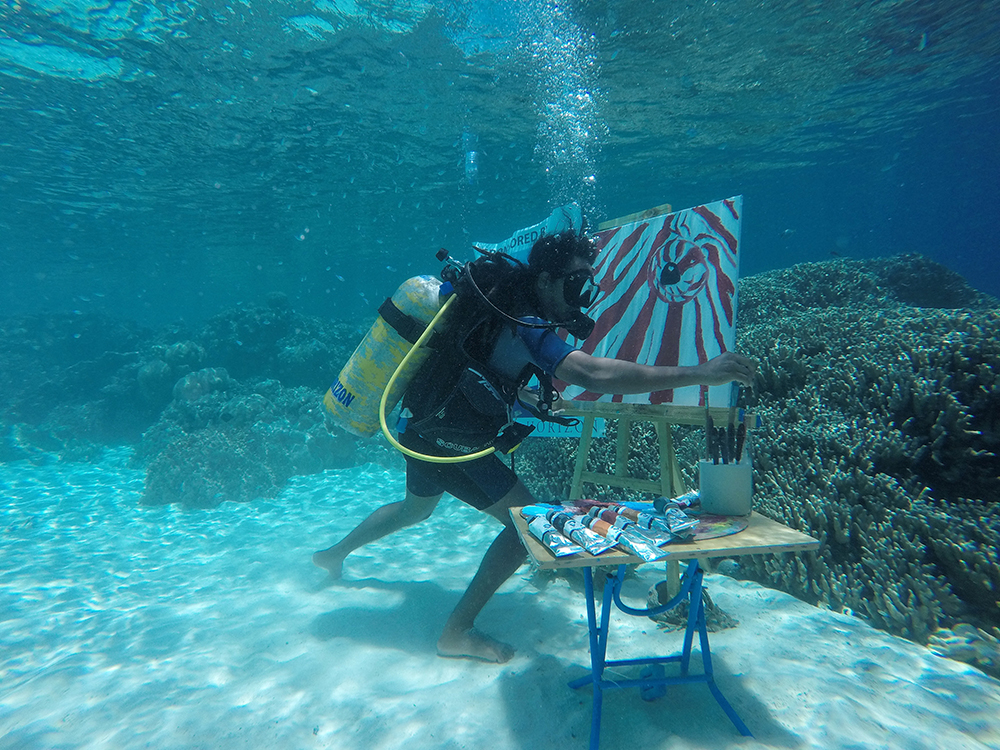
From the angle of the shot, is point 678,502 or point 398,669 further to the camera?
point 398,669

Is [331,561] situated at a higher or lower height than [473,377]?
lower

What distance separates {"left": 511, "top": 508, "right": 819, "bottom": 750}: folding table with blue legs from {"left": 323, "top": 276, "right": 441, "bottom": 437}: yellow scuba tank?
51.6 inches

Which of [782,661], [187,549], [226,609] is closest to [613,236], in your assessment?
[782,661]

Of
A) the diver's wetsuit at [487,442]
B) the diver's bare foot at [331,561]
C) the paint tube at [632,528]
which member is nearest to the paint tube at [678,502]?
the paint tube at [632,528]

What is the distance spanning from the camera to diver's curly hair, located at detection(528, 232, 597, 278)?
2.66 m

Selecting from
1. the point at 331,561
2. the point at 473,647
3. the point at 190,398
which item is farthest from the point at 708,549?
the point at 190,398

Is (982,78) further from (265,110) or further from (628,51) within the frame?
(265,110)

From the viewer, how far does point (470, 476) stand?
128 inches

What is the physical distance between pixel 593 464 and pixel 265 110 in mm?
17395

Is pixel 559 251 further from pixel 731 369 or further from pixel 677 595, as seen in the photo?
pixel 677 595

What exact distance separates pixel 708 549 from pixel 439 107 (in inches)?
744

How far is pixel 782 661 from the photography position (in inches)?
117

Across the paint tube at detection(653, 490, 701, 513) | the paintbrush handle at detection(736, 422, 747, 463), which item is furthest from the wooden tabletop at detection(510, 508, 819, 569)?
the paintbrush handle at detection(736, 422, 747, 463)

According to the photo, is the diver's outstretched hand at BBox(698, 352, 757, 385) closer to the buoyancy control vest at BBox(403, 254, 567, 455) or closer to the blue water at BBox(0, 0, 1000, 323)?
the buoyancy control vest at BBox(403, 254, 567, 455)
